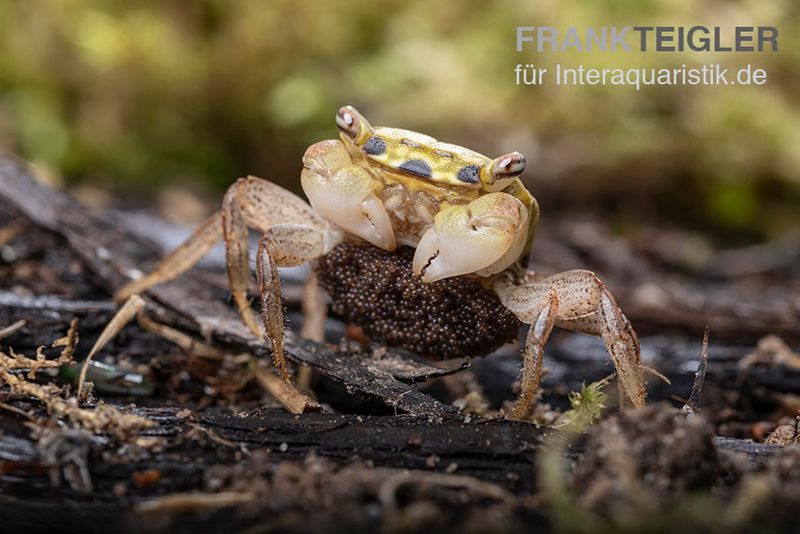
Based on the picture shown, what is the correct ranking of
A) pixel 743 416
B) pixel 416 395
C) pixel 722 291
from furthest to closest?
pixel 722 291, pixel 743 416, pixel 416 395

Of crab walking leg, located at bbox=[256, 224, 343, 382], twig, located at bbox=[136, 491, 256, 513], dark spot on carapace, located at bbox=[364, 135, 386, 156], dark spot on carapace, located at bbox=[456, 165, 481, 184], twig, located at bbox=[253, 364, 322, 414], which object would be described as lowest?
twig, located at bbox=[136, 491, 256, 513]

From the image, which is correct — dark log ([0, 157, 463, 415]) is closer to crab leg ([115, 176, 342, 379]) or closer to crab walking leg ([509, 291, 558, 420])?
crab leg ([115, 176, 342, 379])

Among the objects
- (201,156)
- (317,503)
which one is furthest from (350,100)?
(317,503)

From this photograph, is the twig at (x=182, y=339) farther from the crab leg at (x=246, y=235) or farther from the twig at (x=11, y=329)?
the twig at (x=11, y=329)

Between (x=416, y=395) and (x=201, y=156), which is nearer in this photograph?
(x=416, y=395)

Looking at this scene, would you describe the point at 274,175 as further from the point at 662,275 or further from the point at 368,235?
the point at 368,235

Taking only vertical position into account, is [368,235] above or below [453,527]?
above

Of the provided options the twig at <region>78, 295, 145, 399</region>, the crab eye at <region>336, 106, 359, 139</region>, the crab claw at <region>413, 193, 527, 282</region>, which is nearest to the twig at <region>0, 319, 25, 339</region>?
the twig at <region>78, 295, 145, 399</region>

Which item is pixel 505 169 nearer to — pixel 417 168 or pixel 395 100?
pixel 417 168
